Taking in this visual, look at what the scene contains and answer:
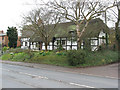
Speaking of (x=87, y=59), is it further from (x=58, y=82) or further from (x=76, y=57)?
(x=58, y=82)

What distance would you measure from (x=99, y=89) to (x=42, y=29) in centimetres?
1608

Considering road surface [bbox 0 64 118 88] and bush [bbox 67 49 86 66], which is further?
bush [bbox 67 49 86 66]

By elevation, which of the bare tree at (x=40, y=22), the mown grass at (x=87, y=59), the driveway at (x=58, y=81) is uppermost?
the bare tree at (x=40, y=22)

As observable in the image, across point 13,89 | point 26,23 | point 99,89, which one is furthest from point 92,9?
point 13,89

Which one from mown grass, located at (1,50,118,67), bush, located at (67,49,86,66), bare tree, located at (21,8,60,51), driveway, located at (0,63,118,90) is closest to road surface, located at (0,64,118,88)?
driveway, located at (0,63,118,90)

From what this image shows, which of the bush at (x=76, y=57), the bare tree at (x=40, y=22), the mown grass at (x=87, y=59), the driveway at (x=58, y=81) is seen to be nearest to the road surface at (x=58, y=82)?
the driveway at (x=58, y=81)

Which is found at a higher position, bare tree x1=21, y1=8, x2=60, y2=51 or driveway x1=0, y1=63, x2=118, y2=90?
bare tree x1=21, y1=8, x2=60, y2=51

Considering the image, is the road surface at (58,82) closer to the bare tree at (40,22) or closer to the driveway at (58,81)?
the driveway at (58,81)

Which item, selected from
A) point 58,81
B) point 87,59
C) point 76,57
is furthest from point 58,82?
point 87,59

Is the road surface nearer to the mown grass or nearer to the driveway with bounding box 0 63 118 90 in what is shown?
the driveway with bounding box 0 63 118 90

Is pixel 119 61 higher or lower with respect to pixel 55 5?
lower

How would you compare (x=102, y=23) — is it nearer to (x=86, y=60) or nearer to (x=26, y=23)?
(x=86, y=60)

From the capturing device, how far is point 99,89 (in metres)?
6.52

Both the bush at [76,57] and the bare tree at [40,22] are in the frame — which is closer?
the bush at [76,57]
